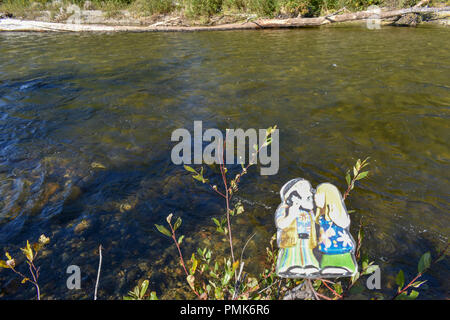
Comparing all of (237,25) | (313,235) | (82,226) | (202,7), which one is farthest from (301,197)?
(202,7)

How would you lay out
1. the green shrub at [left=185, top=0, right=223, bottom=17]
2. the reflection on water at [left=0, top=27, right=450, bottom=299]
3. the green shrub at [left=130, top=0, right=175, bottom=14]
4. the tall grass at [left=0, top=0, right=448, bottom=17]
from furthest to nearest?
the green shrub at [left=130, top=0, right=175, bottom=14], the green shrub at [left=185, top=0, right=223, bottom=17], the tall grass at [left=0, top=0, right=448, bottom=17], the reflection on water at [left=0, top=27, right=450, bottom=299]

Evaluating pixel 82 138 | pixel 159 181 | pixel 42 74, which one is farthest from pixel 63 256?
pixel 42 74

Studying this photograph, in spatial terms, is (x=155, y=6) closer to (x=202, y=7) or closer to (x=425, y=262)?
(x=202, y=7)

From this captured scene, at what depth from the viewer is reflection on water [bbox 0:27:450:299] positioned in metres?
2.64

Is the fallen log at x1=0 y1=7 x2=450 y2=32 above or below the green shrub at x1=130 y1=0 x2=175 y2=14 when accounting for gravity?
below

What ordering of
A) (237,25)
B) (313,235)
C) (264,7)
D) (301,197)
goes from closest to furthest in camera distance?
(313,235) < (301,197) < (237,25) < (264,7)

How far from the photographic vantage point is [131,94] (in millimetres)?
6410

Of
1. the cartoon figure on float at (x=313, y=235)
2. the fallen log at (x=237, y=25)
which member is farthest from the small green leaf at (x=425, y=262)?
the fallen log at (x=237, y=25)

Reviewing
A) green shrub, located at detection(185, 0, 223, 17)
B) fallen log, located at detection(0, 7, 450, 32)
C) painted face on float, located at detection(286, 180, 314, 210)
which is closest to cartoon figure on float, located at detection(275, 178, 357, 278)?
painted face on float, located at detection(286, 180, 314, 210)

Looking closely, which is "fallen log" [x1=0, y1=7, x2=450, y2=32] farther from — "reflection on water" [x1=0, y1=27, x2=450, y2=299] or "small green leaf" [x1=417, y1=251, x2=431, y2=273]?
"small green leaf" [x1=417, y1=251, x2=431, y2=273]

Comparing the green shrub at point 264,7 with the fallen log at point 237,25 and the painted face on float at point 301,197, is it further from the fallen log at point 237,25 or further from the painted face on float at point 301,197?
the painted face on float at point 301,197

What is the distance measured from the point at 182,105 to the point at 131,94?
1.49 m

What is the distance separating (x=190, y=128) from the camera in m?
4.92

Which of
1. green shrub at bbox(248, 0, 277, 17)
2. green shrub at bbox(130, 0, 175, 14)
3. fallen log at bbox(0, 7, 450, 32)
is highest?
green shrub at bbox(130, 0, 175, 14)
